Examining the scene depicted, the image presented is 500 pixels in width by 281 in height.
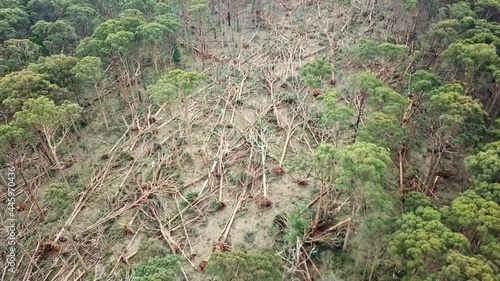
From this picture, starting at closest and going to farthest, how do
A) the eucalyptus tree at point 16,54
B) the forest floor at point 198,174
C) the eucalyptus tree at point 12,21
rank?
the forest floor at point 198,174 < the eucalyptus tree at point 16,54 < the eucalyptus tree at point 12,21

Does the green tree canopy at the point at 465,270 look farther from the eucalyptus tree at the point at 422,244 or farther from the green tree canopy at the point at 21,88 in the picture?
the green tree canopy at the point at 21,88

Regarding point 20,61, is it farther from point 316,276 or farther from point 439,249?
point 439,249

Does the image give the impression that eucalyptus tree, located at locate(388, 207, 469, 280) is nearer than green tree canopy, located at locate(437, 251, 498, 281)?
No

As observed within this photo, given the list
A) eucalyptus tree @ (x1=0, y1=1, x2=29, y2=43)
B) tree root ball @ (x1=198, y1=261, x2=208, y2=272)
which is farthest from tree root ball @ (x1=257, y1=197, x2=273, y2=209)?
eucalyptus tree @ (x1=0, y1=1, x2=29, y2=43)

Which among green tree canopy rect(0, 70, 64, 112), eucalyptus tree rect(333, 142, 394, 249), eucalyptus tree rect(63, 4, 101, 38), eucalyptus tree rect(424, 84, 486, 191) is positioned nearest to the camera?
eucalyptus tree rect(333, 142, 394, 249)

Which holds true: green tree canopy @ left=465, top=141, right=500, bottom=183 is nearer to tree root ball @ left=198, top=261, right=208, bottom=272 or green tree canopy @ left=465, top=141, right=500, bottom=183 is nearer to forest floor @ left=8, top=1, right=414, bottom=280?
forest floor @ left=8, top=1, right=414, bottom=280

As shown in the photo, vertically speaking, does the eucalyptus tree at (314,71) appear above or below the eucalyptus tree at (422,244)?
above

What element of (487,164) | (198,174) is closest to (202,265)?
(198,174)

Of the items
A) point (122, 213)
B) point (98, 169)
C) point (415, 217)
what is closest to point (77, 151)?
point (98, 169)

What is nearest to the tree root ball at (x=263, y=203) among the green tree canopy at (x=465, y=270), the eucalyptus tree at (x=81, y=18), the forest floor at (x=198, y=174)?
the forest floor at (x=198, y=174)
